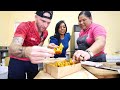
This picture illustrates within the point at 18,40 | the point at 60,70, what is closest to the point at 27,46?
the point at 18,40

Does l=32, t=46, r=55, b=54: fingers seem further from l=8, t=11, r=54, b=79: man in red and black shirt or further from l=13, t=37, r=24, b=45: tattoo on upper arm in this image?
l=13, t=37, r=24, b=45: tattoo on upper arm

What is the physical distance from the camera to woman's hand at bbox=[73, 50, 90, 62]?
1.34m

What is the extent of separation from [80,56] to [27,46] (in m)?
0.39

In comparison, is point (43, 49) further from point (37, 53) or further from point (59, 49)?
point (59, 49)

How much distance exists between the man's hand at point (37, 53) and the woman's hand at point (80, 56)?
18 cm

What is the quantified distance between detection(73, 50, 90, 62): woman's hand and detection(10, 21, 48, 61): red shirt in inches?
10.4

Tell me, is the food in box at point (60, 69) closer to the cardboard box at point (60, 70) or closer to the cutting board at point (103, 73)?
the cardboard box at point (60, 70)

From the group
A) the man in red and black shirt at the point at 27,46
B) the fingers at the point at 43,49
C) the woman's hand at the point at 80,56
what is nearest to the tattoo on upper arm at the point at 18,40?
the man in red and black shirt at the point at 27,46

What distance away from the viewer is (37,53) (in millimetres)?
1242

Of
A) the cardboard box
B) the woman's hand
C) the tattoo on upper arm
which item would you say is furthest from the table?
the tattoo on upper arm

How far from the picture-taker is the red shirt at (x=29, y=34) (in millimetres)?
1307

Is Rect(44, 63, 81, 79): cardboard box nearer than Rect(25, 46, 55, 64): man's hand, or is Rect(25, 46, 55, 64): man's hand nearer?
Rect(44, 63, 81, 79): cardboard box
